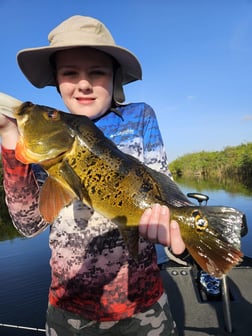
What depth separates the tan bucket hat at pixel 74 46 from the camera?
2410 mm

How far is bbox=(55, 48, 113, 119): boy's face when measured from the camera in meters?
2.48

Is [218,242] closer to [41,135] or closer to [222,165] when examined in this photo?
[41,135]

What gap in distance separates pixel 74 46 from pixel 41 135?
73 centimetres

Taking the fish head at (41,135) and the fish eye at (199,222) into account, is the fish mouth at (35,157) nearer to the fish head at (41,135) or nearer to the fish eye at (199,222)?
the fish head at (41,135)

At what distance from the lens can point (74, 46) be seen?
A: 2385 millimetres

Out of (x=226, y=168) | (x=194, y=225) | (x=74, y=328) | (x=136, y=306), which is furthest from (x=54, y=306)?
(x=226, y=168)

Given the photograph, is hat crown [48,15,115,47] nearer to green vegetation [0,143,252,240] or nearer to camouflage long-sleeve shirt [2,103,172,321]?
camouflage long-sleeve shirt [2,103,172,321]

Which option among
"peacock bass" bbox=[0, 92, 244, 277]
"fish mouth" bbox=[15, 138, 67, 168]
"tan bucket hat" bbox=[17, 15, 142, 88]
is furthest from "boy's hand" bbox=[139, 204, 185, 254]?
"tan bucket hat" bbox=[17, 15, 142, 88]

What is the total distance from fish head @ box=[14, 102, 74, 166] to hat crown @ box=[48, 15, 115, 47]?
0.58 metres

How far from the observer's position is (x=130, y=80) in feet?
10.2

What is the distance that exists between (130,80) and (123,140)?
0.77 meters

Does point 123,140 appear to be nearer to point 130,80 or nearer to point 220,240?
point 130,80

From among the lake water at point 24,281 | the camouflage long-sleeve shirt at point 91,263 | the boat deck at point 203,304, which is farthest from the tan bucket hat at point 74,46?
the lake water at point 24,281

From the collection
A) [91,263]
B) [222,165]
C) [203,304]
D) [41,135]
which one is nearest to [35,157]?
[41,135]
